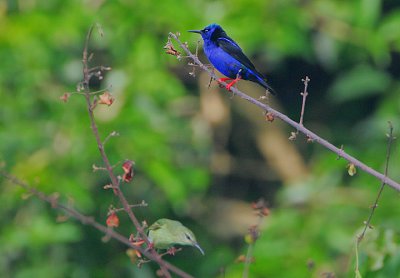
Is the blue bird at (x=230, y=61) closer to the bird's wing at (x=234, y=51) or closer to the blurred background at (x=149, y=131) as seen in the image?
the bird's wing at (x=234, y=51)

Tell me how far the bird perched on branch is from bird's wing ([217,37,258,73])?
90 cm

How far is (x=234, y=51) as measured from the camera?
11.2 feet

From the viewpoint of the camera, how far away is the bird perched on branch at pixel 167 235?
2.51 metres

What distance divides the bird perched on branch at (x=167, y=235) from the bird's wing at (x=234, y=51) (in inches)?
35.3

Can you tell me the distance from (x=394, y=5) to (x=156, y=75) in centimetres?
255

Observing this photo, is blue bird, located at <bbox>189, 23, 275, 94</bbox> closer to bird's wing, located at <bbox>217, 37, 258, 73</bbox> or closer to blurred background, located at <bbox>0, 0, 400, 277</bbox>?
bird's wing, located at <bbox>217, 37, 258, 73</bbox>

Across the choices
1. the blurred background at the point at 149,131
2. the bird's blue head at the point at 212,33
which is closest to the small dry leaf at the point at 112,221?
the bird's blue head at the point at 212,33

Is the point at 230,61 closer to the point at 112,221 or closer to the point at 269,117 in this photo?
the point at 269,117

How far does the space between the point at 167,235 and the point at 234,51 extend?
1.06 meters

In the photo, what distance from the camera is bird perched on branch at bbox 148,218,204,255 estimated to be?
8.24 ft

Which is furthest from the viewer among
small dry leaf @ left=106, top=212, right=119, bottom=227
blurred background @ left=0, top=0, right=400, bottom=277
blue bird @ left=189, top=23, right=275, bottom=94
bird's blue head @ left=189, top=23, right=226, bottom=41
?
blurred background @ left=0, top=0, right=400, bottom=277

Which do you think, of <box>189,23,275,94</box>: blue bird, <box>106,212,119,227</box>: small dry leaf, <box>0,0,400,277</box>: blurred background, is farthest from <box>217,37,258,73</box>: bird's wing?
<box>0,0,400,277</box>: blurred background

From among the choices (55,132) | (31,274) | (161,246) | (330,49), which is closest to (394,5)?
(330,49)

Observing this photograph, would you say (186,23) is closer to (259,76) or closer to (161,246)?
(259,76)
